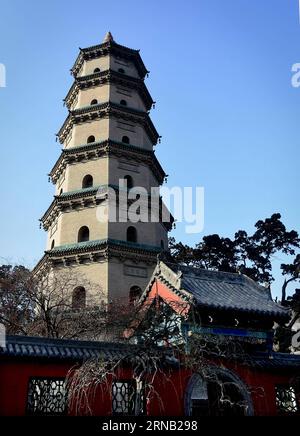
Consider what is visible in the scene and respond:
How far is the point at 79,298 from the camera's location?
18.4m

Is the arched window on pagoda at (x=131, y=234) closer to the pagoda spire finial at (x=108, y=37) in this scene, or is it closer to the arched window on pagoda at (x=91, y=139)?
the arched window on pagoda at (x=91, y=139)

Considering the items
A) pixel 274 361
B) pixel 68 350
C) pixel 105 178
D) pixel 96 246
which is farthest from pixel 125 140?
pixel 68 350

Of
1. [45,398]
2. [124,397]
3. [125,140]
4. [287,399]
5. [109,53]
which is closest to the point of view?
[45,398]

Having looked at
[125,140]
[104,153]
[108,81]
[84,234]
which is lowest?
[84,234]

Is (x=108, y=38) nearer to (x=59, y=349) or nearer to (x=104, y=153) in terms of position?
(x=104, y=153)

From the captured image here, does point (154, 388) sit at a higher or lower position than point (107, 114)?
lower

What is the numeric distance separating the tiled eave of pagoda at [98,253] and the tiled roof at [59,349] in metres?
8.29

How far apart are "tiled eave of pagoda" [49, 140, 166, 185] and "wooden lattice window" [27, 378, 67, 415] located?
13597 mm

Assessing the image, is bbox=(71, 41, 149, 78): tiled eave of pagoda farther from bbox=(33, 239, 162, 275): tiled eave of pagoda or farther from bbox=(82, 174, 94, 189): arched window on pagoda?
Result: bbox=(33, 239, 162, 275): tiled eave of pagoda

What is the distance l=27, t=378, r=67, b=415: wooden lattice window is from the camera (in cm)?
977

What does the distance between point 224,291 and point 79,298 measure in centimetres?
708

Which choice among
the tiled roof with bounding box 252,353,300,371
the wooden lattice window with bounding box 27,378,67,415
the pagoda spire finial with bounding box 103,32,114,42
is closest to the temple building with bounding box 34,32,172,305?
the pagoda spire finial with bounding box 103,32,114,42

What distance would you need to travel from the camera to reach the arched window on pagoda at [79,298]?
56.8ft
